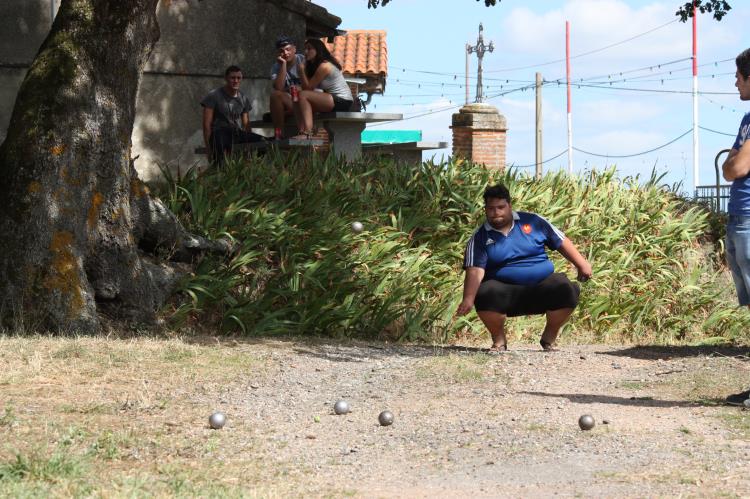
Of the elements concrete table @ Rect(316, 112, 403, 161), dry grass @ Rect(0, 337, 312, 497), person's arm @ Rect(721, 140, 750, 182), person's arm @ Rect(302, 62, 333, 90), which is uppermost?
person's arm @ Rect(302, 62, 333, 90)

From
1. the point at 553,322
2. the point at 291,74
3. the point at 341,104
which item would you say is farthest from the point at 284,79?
the point at 553,322

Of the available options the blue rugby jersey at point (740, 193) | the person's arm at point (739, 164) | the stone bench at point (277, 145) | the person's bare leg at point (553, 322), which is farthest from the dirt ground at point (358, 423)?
the stone bench at point (277, 145)

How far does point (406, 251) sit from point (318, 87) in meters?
2.76

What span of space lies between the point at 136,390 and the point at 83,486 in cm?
223

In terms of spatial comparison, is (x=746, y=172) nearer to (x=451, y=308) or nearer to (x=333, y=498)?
(x=333, y=498)

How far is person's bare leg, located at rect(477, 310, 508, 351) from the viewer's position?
31.4 ft

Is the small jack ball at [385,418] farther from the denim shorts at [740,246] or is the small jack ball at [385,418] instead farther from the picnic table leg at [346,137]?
the picnic table leg at [346,137]

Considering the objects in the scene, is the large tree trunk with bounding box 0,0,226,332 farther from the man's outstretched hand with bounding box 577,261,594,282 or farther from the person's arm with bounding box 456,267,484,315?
the man's outstretched hand with bounding box 577,261,594,282

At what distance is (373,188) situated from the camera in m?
13.6

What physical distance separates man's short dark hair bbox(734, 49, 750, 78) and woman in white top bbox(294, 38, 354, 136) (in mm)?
7236

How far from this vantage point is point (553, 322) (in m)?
9.73

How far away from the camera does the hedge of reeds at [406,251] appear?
1124 cm

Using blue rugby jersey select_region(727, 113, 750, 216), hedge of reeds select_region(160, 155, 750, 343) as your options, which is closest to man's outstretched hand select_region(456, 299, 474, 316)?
hedge of reeds select_region(160, 155, 750, 343)

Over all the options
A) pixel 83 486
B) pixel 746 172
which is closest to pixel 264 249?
pixel 746 172
